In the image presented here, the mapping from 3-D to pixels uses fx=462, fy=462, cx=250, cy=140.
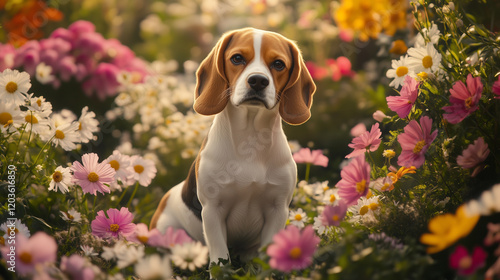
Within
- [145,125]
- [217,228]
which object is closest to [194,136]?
[145,125]

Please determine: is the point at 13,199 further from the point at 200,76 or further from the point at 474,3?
the point at 474,3

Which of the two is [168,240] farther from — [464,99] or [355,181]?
[464,99]

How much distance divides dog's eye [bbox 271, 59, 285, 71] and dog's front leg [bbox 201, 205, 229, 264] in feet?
2.43

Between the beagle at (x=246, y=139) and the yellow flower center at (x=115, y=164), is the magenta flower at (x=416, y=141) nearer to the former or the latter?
the beagle at (x=246, y=139)

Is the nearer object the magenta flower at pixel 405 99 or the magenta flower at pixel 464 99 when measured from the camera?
the magenta flower at pixel 464 99

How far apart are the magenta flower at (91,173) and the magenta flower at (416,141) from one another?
4.58 feet

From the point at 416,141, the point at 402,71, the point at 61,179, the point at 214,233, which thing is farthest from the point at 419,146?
the point at 61,179

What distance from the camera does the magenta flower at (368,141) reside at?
2170 millimetres

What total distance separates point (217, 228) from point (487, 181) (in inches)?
48.2

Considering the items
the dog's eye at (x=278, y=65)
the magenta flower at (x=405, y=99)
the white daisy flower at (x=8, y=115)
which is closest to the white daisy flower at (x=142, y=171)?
the white daisy flower at (x=8, y=115)

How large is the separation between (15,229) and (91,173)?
0.41 m

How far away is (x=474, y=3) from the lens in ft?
7.25

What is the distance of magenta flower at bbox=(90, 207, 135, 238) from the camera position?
2.22m

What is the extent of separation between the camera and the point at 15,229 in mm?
2062
